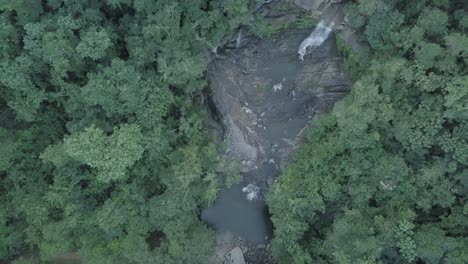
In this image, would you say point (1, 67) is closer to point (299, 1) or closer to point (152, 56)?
point (152, 56)

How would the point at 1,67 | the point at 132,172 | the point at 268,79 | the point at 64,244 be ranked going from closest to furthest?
the point at 1,67 < the point at 64,244 < the point at 132,172 < the point at 268,79

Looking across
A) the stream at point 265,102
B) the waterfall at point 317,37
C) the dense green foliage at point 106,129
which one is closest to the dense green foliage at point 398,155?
the waterfall at point 317,37

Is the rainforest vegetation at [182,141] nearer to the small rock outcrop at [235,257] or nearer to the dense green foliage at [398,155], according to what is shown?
the dense green foliage at [398,155]

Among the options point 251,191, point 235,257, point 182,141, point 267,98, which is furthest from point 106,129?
point 235,257

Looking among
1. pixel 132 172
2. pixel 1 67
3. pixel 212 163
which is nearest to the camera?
pixel 1 67

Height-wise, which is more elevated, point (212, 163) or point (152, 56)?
point (152, 56)

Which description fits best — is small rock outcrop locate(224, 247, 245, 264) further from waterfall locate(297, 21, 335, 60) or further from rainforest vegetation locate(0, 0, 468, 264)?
waterfall locate(297, 21, 335, 60)

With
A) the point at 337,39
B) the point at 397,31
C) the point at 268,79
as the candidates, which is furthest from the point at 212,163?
the point at 397,31
